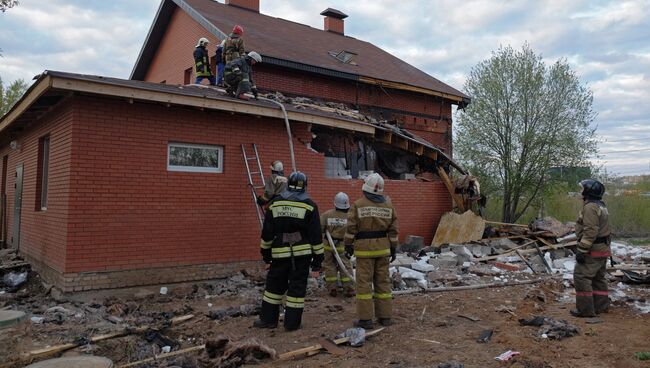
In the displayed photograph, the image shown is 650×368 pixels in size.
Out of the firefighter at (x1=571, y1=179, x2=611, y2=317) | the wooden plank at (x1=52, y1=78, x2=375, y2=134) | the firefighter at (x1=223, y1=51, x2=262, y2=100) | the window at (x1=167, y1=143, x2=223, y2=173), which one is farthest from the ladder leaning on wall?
the firefighter at (x1=571, y1=179, x2=611, y2=317)

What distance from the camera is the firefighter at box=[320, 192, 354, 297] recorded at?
25.1ft

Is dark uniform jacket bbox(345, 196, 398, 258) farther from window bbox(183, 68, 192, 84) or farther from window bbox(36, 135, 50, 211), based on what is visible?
window bbox(183, 68, 192, 84)

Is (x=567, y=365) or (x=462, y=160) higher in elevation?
(x=462, y=160)

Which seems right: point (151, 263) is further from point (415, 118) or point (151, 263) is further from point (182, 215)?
point (415, 118)

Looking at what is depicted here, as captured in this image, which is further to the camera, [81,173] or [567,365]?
[81,173]

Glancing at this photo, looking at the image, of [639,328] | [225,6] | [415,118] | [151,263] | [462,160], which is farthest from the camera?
[462,160]

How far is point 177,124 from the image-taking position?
27.3 ft

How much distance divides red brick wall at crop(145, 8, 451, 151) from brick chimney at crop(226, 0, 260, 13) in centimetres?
252

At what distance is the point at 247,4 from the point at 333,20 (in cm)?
446

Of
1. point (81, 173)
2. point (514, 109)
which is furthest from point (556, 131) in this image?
point (81, 173)

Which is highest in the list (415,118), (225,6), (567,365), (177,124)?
(225,6)

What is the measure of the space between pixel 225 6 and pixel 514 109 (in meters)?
12.8

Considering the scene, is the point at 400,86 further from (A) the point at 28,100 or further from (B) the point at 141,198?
(A) the point at 28,100

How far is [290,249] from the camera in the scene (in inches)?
230
